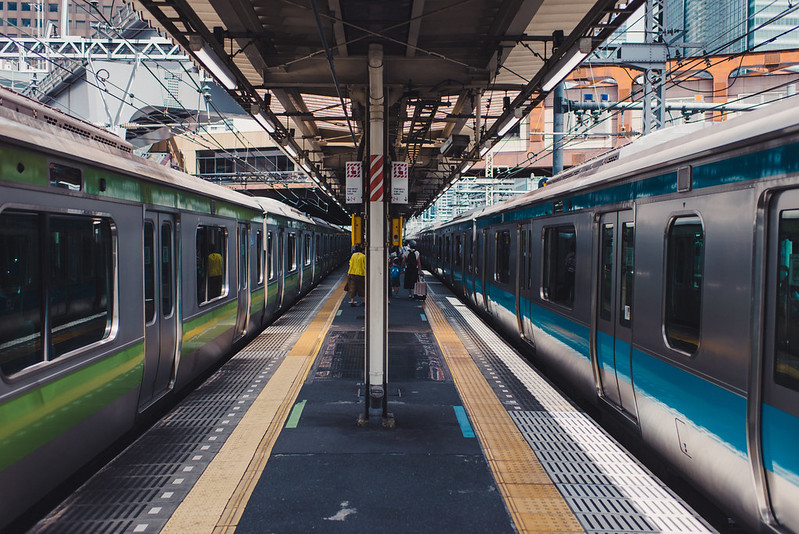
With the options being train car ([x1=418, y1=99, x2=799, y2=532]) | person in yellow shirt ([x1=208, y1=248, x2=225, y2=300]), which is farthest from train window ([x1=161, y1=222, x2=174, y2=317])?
train car ([x1=418, y1=99, x2=799, y2=532])

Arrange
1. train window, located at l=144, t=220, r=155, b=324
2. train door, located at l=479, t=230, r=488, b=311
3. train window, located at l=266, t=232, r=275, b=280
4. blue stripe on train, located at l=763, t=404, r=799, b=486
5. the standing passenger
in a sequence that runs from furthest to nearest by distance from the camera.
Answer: the standing passenger, train door, located at l=479, t=230, r=488, b=311, train window, located at l=266, t=232, r=275, b=280, train window, located at l=144, t=220, r=155, b=324, blue stripe on train, located at l=763, t=404, r=799, b=486

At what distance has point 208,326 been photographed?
23.3 ft

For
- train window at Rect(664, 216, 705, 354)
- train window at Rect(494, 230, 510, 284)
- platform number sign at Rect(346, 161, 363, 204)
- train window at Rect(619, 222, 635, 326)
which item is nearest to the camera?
train window at Rect(664, 216, 705, 354)

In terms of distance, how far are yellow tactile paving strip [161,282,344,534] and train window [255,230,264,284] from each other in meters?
3.37

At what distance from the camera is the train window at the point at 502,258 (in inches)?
396

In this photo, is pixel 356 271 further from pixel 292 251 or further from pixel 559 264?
pixel 559 264

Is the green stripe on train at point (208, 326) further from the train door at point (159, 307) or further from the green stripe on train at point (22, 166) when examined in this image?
the green stripe on train at point (22, 166)

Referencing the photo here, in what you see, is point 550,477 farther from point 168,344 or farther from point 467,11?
point 467,11

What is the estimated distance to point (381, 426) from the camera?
5414 millimetres

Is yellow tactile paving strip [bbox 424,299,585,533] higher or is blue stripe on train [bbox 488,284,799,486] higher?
blue stripe on train [bbox 488,284,799,486]

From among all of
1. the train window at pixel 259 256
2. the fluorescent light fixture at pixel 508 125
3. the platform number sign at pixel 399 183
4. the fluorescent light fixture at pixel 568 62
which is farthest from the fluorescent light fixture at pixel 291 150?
the fluorescent light fixture at pixel 568 62

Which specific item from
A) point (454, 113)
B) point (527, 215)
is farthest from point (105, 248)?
point (454, 113)

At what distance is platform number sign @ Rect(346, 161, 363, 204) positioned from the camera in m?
5.95

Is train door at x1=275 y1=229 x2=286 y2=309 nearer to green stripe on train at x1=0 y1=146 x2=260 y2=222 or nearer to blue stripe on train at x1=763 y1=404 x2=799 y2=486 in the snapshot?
green stripe on train at x1=0 y1=146 x2=260 y2=222
